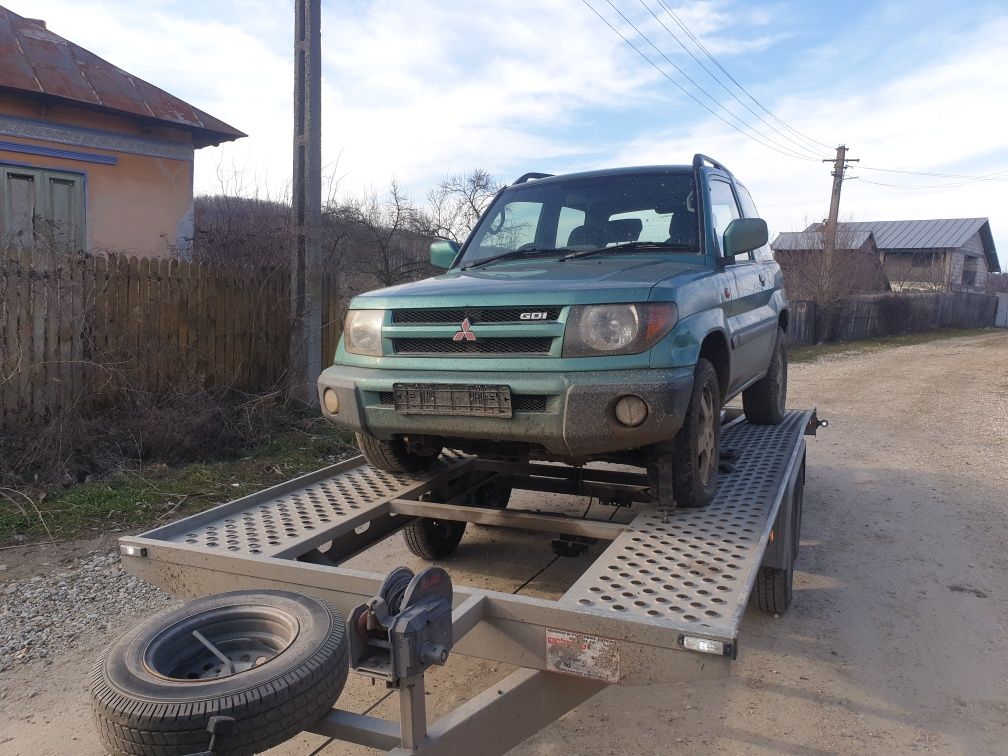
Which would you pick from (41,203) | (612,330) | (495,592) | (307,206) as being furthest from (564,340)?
(41,203)

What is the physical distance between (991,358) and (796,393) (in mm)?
10888

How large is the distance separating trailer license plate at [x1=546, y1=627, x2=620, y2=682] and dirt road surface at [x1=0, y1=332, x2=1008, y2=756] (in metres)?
1.04

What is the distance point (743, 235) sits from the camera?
4324mm

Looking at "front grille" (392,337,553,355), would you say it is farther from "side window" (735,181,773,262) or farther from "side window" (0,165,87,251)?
"side window" (0,165,87,251)

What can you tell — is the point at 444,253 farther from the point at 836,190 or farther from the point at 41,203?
the point at 836,190

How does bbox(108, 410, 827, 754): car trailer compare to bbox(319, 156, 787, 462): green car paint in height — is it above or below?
below

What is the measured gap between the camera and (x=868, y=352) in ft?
74.2

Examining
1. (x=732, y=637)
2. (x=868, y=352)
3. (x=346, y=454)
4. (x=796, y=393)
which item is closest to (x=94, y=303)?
(x=346, y=454)

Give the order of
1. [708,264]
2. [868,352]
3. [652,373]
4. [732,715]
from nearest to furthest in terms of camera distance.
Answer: [652,373], [732,715], [708,264], [868,352]

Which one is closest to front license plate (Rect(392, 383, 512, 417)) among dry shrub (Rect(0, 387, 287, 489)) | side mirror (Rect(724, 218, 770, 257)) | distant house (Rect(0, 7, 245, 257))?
Result: side mirror (Rect(724, 218, 770, 257))

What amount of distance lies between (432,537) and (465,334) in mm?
2083

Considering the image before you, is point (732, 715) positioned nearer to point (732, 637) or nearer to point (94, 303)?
point (732, 637)

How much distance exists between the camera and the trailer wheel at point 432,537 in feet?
16.5

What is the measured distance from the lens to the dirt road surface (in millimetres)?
3236
